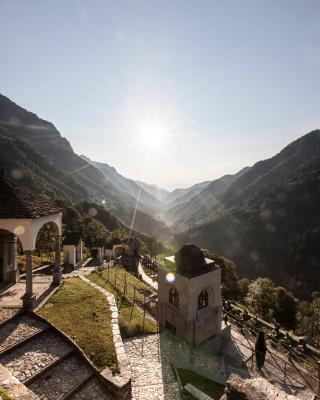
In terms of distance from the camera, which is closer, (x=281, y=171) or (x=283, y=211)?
(x=283, y=211)

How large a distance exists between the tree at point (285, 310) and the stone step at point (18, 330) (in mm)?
36680

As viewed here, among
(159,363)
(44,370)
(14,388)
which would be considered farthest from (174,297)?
(14,388)

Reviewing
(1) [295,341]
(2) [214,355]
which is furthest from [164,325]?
(1) [295,341]

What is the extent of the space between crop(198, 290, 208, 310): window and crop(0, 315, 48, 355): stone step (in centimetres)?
992

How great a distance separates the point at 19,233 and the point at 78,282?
752 cm

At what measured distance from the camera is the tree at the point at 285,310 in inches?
1552

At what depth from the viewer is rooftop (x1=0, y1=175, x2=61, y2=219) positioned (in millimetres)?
13242

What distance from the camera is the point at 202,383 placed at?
1265cm

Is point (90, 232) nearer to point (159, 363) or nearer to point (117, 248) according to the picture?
point (117, 248)

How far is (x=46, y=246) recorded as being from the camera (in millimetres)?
34406

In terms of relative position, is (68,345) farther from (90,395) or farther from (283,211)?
(283,211)

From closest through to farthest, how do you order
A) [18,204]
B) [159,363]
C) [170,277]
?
1. [159,363]
2. [18,204]
3. [170,277]

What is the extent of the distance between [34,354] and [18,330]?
185 cm

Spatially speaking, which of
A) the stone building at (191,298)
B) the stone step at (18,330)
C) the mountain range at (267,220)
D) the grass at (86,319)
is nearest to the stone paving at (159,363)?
the stone building at (191,298)
